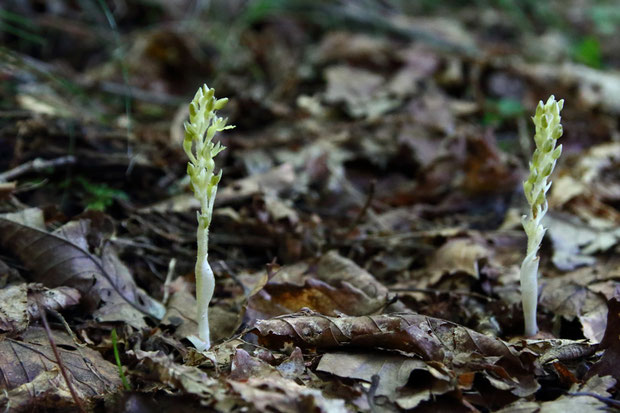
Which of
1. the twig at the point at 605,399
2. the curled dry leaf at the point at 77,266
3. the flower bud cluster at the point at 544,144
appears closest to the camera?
the twig at the point at 605,399

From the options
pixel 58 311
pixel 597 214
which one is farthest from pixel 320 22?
pixel 58 311

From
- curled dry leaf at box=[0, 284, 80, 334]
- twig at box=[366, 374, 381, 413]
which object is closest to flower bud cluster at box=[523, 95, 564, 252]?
twig at box=[366, 374, 381, 413]

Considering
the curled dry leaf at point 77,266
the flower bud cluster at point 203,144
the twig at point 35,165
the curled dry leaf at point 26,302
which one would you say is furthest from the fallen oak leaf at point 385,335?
the twig at point 35,165

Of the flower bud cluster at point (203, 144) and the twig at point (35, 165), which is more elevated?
the flower bud cluster at point (203, 144)

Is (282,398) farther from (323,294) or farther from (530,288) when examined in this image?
(530,288)

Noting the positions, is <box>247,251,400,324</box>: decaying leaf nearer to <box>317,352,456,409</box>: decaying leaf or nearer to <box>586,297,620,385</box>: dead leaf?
<box>317,352,456,409</box>: decaying leaf

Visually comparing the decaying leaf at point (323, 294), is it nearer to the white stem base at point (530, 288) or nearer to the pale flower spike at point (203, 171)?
the pale flower spike at point (203, 171)

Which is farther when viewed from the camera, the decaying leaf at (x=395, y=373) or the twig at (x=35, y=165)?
the twig at (x=35, y=165)

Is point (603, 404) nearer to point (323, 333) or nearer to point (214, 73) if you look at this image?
point (323, 333)
